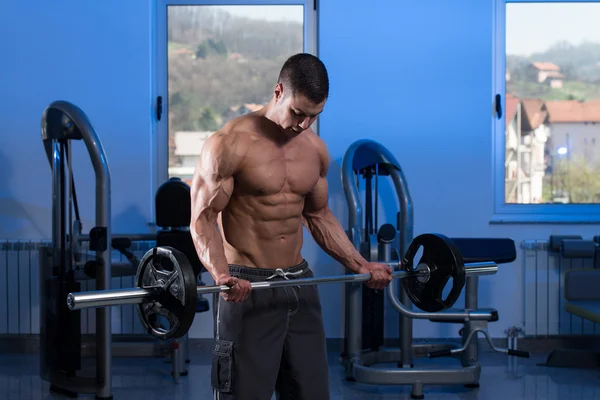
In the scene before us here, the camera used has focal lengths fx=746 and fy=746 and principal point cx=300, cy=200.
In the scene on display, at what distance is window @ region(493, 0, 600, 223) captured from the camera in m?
4.82

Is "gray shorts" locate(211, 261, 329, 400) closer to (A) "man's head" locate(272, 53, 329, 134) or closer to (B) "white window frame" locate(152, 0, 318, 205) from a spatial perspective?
(A) "man's head" locate(272, 53, 329, 134)

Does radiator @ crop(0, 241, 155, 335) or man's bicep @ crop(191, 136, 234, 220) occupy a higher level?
man's bicep @ crop(191, 136, 234, 220)

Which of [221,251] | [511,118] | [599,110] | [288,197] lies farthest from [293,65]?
[599,110]

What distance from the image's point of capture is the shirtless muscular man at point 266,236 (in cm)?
217

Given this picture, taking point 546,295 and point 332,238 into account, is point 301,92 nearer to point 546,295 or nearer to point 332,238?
point 332,238

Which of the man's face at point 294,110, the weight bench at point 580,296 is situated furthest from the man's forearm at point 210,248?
the weight bench at point 580,296

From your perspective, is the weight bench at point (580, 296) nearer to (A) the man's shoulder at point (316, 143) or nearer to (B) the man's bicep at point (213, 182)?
(A) the man's shoulder at point (316, 143)

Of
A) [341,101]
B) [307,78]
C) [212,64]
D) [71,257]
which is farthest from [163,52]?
[307,78]

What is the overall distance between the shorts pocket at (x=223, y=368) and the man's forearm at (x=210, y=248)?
24 cm

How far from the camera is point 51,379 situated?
3.81 metres

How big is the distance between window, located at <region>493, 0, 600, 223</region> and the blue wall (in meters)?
0.16

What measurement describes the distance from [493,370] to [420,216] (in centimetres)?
103

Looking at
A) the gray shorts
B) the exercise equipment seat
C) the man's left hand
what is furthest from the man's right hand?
the exercise equipment seat

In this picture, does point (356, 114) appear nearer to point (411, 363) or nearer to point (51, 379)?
point (411, 363)
